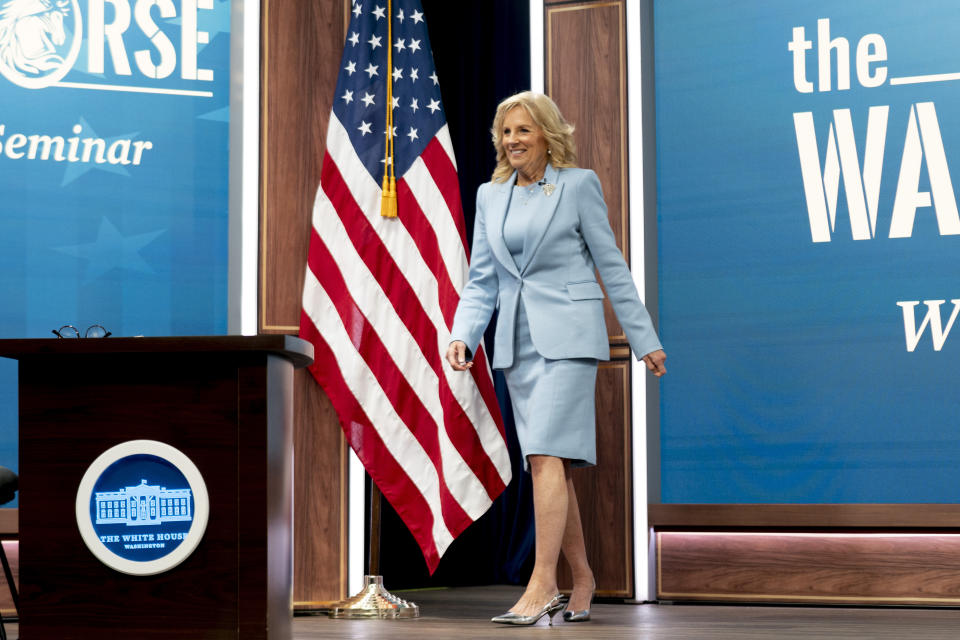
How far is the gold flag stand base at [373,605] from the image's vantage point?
138 inches

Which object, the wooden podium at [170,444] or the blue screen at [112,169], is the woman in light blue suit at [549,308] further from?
the wooden podium at [170,444]

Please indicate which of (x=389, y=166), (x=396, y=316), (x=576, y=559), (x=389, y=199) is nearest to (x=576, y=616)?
(x=576, y=559)

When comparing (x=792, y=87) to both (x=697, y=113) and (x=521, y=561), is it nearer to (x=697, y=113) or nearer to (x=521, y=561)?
(x=697, y=113)

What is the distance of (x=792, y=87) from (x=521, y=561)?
2239mm

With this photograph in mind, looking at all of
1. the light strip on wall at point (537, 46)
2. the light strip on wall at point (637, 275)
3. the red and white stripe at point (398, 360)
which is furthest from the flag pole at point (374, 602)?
the light strip on wall at point (537, 46)

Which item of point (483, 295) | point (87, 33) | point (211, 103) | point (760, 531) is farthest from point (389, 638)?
point (87, 33)

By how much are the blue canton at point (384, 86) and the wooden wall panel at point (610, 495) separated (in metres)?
1.04

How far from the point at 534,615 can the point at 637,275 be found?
1.33m

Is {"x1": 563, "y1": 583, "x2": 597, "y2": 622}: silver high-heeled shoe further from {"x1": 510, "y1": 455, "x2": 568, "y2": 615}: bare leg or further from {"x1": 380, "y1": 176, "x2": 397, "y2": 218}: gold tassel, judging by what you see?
{"x1": 380, "y1": 176, "x2": 397, "y2": 218}: gold tassel

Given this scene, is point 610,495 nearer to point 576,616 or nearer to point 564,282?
point 576,616

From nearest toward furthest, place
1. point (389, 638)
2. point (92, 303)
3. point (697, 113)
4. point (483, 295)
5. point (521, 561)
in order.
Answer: point (389, 638)
point (483, 295)
point (92, 303)
point (697, 113)
point (521, 561)

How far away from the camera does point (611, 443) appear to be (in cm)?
396

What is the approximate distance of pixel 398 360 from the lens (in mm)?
3672

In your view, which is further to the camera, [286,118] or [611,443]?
[611,443]
